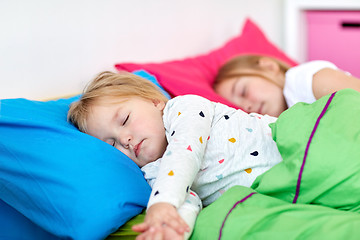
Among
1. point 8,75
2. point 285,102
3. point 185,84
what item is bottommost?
point 285,102

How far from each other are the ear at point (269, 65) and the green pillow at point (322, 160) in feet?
2.51

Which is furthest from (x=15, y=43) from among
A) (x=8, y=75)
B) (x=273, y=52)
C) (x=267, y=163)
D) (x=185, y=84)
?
(x=273, y=52)

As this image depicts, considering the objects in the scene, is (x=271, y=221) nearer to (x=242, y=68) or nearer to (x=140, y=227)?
(x=140, y=227)

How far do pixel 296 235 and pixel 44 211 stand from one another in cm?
48

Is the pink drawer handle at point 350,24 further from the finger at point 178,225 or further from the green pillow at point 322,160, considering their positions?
the finger at point 178,225

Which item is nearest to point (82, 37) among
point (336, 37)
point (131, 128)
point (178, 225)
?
point (131, 128)

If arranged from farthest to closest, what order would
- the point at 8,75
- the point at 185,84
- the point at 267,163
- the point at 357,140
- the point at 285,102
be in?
the point at 285,102
the point at 185,84
the point at 8,75
the point at 267,163
the point at 357,140

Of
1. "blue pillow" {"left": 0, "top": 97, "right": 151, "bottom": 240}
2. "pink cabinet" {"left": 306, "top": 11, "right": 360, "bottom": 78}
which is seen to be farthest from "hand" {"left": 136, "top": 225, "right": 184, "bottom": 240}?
"pink cabinet" {"left": 306, "top": 11, "right": 360, "bottom": 78}

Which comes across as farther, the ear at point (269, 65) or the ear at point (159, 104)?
the ear at point (269, 65)

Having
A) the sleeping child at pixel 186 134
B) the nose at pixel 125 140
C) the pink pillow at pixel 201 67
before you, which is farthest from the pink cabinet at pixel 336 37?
the nose at pixel 125 140

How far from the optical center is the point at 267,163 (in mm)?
1023

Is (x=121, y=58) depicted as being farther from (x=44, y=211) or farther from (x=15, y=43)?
(x=44, y=211)

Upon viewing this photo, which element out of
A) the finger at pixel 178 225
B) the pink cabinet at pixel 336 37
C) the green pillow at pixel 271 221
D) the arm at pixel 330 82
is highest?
the arm at pixel 330 82

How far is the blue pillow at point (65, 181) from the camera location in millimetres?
876
